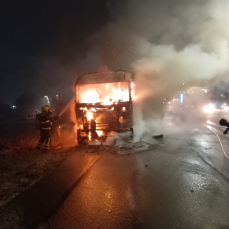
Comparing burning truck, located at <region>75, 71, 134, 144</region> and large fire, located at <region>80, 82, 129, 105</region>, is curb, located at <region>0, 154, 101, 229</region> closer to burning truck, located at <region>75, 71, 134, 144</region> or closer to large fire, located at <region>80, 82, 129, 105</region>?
burning truck, located at <region>75, 71, 134, 144</region>

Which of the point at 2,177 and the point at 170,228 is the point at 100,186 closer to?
the point at 170,228

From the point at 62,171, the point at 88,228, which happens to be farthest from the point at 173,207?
the point at 62,171

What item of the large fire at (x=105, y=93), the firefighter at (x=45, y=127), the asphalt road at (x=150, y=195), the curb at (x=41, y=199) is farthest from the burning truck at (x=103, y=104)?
the curb at (x=41, y=199)

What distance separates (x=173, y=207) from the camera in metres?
3.05

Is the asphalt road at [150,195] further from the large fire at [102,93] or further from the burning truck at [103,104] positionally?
the large fire at [102,93]

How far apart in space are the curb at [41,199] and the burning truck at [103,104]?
324 centimetres

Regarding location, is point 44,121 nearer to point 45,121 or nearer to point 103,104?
point 45,121

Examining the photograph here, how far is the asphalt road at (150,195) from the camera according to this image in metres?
2.71

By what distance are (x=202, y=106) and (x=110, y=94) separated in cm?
2576

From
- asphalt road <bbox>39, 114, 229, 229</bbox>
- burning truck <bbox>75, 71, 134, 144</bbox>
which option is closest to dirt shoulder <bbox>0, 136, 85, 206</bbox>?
asphalt road <bbox>39, 114, 229, 229</bbox>

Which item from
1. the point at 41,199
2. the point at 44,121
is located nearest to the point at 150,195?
the point at 41,199

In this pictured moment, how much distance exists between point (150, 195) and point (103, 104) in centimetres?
523

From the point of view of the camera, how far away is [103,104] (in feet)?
27.0

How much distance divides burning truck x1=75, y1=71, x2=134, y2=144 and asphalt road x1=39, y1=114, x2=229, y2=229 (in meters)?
2.63
